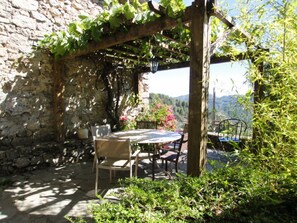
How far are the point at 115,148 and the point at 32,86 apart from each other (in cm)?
233

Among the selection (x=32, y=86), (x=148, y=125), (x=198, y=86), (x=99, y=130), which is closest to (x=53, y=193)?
(x=99, y=130)

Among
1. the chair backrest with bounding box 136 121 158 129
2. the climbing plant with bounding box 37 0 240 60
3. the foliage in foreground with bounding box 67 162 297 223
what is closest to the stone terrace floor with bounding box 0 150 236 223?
the foliage in foreground with bounding box 67 162 297 223

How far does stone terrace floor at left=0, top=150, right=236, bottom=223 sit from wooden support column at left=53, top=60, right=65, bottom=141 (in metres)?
0.71

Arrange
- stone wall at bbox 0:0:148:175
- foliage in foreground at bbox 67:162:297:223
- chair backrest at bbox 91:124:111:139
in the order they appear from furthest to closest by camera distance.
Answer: chair backrest at bbox 91:124:111:139
stone wall at bbox 0:0:148:175
foliage in foreground at bbox 67:162:297:223

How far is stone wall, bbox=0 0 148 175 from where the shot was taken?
3.71m

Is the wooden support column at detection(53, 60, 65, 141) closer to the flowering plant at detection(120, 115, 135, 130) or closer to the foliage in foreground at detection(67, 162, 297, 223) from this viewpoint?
the flowering plant at detection(120, 115, 135, 130)

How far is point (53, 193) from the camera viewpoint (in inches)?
116

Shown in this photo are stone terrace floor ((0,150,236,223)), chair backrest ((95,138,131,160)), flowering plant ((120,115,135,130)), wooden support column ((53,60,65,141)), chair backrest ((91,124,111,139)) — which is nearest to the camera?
stone terrace floor ((0,150,236,223))

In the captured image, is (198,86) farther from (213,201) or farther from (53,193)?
(53,193)

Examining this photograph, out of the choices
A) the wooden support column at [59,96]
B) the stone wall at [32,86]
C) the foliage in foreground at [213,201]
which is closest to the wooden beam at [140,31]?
the wooden support column at [59,96]

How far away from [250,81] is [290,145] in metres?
0.44

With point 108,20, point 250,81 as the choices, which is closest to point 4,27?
point 108,20

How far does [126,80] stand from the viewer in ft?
19.4

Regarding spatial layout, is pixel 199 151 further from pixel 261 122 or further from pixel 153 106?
pixel 153 106
